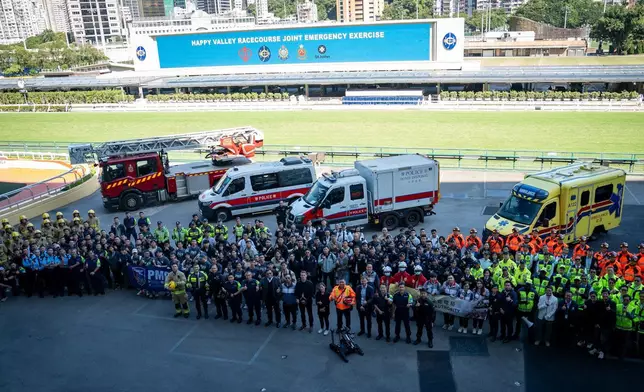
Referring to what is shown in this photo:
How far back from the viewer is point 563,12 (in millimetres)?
152750

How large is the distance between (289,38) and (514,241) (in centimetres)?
5706

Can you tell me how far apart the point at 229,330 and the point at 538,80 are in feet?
152

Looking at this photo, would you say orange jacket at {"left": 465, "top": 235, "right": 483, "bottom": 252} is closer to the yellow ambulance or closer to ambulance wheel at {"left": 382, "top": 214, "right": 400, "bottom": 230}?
the yellow ambulance

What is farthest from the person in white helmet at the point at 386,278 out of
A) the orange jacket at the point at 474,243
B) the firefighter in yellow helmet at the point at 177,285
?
the firefighter in yellow helmet at the point at 177,285

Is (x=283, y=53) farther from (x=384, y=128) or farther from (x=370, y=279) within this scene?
(x=370, y=279)

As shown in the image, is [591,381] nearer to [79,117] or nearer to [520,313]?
[520,313]

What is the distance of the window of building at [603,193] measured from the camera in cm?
1612

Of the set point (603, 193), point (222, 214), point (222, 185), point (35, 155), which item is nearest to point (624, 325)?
point (603, 193)

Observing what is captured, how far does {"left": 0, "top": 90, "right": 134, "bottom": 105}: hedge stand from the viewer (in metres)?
60.3

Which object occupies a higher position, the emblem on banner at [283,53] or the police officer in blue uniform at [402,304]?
the emblem on banner at [283,53]

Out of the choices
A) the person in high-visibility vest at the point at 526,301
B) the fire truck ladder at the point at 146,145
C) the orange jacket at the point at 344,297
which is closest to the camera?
the person in high-visibility vest at the point at 526,301

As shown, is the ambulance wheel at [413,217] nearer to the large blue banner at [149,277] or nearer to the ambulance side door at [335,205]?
the ambulance side door at [335,205]

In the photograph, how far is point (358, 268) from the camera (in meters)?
13.4

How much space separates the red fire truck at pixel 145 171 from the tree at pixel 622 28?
8681cm
